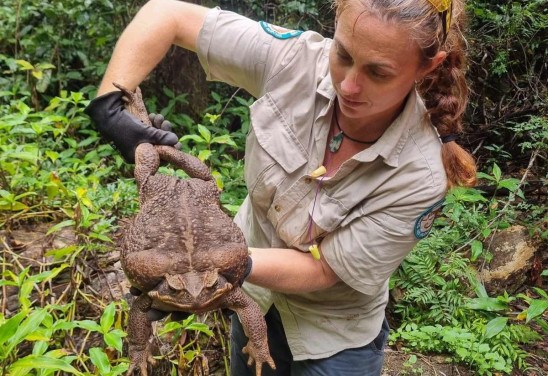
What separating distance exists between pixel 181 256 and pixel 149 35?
47.7 inches

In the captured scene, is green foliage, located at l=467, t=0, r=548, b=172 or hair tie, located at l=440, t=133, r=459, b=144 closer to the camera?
hair tie, located at l=440, t=133, r=459, b=144

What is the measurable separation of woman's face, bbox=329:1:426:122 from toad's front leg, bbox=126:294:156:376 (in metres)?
1.11

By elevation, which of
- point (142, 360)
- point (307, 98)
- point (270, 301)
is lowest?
point (270, 301)

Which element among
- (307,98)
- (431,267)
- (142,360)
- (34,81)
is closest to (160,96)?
(34,81)

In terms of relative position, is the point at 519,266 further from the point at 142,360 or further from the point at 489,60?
the point at 142,360

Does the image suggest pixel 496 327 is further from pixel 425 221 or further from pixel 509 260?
pixel 425 221

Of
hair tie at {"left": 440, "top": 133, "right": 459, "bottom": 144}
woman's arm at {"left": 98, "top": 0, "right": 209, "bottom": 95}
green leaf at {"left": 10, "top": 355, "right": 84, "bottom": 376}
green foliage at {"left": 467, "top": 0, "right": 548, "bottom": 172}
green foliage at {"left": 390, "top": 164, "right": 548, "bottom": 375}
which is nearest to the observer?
green leaf at {"left": 10, "top": 355, "right": 84, "bottom": 376}

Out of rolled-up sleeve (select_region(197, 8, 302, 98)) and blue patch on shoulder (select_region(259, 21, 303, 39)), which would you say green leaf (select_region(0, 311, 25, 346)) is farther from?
blue patch on shoulder (select_region(259, 21, 303, 39))

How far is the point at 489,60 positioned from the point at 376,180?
453 cm

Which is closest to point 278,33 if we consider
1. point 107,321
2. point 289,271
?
point 289,271

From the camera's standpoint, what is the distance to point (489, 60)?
612cm

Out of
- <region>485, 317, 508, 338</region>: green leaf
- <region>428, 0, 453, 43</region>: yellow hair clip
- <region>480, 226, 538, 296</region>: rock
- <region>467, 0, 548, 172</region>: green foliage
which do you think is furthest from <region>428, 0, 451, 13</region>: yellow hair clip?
<region>467, 0, 548, 172</region>: green foliage

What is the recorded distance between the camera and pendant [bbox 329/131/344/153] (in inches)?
95.3

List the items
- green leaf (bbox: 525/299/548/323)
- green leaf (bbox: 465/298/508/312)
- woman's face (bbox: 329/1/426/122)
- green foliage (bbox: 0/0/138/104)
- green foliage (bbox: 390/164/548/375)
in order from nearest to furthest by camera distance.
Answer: woman's face (bbox: 329/1/426/122) < green leaf (bbox: 525/299/548/323) < green leaf (bbox: 465/298/508/312) < green foliage (bbox: 390/164/548/375) < green foliage (bbox: 0/0/138/104)
